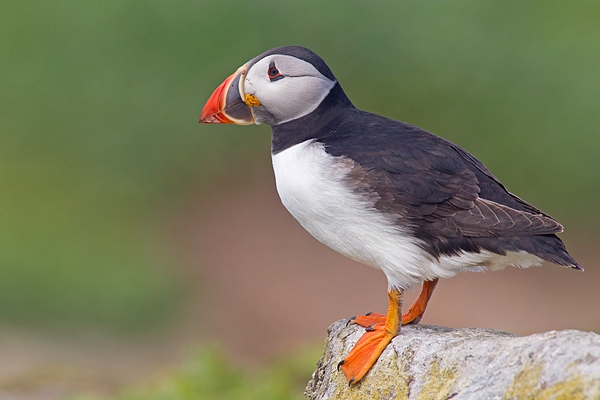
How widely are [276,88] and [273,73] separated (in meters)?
0.08

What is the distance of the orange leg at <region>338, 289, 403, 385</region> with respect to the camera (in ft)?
12.3

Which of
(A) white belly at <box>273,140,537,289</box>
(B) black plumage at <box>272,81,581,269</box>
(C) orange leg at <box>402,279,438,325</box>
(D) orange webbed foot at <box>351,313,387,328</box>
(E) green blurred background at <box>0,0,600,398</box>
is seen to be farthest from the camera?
(E) green blurred background at <box>0,0,600,398</box>

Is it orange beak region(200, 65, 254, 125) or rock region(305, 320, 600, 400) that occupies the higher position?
orange beak region(200, 65, 254, 125)

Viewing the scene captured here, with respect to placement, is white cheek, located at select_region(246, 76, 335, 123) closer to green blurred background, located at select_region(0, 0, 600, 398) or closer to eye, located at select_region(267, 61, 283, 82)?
eye, located at select_region(267, 61, 283, 82)

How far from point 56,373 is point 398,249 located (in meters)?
5.06

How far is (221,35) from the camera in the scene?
35.9 ft

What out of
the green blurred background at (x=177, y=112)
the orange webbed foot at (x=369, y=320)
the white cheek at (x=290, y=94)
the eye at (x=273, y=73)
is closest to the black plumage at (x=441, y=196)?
the white cheek at (x=290, y=94)

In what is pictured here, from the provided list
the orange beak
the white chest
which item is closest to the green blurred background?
the orange beak

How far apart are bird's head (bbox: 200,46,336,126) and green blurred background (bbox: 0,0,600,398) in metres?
5.28

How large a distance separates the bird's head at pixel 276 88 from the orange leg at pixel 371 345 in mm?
Answer: 1072

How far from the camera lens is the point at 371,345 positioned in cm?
383

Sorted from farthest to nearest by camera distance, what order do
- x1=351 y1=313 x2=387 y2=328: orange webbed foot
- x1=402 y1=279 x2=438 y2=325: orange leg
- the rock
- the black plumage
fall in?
x1=402 y1=279 x2=438 y2=325: orange leg
x1=351 y1=313 x2=387 y2=328: orange webbed foot
the black plumage
the rock

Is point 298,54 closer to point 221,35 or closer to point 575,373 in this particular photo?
point 575,373

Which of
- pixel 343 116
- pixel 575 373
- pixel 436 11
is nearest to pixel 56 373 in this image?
pixel 343 116
